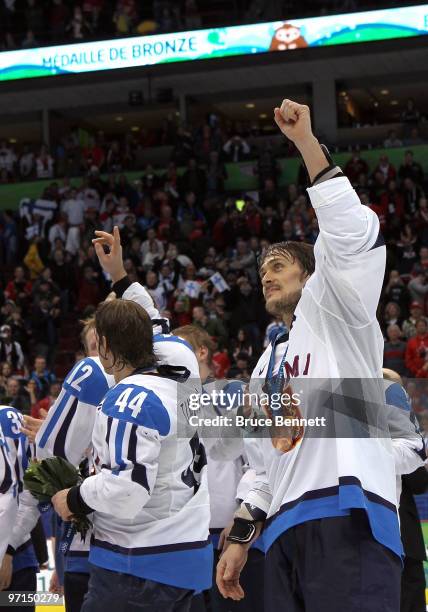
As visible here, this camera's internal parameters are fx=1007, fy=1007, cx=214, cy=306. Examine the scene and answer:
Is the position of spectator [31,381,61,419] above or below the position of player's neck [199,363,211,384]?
below

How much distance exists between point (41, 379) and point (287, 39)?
10574 millimetres

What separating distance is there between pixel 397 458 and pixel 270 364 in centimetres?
107

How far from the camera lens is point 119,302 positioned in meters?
3.61

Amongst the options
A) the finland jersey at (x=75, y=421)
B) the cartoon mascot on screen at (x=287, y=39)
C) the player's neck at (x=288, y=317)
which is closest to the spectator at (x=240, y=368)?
the finland jersey at (x=75, y=421)

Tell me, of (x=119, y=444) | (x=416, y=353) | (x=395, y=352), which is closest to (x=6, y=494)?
(x=119, y=444)

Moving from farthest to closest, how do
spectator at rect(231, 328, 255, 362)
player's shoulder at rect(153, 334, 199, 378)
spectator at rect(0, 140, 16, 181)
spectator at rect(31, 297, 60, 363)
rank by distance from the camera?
spectator at rect(0, 140, 16, 181) < spectator at rect(31, 297, 60, 363) < spectator at rect(231, 328, 255, 362) < player's shoulder at rect(153, 334, 199, 378)

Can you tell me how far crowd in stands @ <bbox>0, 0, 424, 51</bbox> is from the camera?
22.0m

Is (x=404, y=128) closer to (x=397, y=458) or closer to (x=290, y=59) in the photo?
(x=290, y=59)

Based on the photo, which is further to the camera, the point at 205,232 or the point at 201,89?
the point at 201,89

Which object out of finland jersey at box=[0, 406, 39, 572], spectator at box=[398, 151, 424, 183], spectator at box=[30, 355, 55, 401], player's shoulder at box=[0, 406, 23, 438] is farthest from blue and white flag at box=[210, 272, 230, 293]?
player's shoulder at box=[0, 406, 23, 438]

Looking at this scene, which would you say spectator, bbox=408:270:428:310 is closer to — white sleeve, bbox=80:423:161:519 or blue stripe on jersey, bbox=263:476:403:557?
white sleeve, bbox=80:423:161:519

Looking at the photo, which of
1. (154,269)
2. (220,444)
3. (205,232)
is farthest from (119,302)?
(205,232)

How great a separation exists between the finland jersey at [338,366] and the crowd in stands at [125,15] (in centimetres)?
1936

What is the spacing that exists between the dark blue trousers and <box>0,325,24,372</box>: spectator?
1287 centimetres
